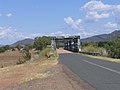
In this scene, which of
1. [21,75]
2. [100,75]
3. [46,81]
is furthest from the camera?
[21,75]

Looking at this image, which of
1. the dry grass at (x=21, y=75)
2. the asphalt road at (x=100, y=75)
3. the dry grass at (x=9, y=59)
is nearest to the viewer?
the asphalt road at (x=100, y=75)

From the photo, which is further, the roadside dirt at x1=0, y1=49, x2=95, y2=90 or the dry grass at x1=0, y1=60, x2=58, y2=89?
the dry grass at x1=0, y1=60, x2=58, y2=89

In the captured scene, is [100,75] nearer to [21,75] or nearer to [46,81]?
[46,81]

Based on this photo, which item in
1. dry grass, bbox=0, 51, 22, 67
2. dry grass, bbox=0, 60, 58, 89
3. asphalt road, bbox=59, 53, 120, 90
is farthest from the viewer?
dry grass, bbox=0, 51, 22, 67

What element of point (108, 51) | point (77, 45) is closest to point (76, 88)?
point (108, 51)

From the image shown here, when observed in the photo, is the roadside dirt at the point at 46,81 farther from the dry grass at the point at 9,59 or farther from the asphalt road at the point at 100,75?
the dry grass at the point at 9,59

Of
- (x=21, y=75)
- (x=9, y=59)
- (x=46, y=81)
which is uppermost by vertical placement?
(x=46, y=81)

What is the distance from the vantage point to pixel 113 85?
1639 cm

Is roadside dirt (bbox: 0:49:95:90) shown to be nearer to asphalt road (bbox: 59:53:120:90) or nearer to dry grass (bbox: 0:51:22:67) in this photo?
asphalt road (bbox: 59:53:120:90)

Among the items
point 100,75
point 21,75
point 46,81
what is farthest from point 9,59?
point 46,81

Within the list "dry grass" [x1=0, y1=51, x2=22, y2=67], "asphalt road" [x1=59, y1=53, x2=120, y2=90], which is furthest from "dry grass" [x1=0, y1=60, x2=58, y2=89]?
"dry grass" [x1=0, y1=51, x2=22, y2=67]

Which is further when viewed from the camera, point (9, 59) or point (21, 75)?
point (9, 59)

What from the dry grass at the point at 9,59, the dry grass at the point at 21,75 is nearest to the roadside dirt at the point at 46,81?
the dry grass at the point at 21,75

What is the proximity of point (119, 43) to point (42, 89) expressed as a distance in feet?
139
